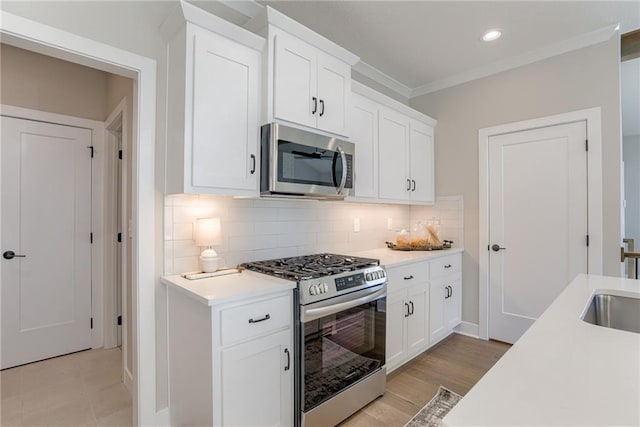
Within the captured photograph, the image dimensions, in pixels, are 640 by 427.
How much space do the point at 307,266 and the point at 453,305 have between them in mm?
2018

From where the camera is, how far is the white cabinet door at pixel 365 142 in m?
2.68

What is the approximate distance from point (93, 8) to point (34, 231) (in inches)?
84.2

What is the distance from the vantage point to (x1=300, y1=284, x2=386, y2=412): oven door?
1.77m

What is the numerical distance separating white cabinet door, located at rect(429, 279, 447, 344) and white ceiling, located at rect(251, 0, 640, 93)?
214cm

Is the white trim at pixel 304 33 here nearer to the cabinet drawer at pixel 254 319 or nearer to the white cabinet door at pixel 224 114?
the white cabinet door at pixel 224 114

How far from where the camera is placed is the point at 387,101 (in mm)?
2945

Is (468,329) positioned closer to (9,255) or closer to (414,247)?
(414,247)

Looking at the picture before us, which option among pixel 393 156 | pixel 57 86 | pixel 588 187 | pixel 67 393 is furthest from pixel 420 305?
pixel 57 86

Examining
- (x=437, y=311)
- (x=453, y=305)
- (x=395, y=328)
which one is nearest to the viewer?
(x=395, y=328)

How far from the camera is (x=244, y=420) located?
1.55 m

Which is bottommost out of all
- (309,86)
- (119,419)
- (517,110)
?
(119,419)

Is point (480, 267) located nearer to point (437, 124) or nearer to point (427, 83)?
point (437, 124)

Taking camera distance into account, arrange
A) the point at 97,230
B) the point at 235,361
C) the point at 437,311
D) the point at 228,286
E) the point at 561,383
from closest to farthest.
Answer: the point at 561,383, the point at 235,361, the point at 228,286, the point at 437,311, the point at 97,230

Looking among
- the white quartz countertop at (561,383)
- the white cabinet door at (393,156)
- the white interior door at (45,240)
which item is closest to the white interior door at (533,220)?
the white cabinet door at (393,156)
